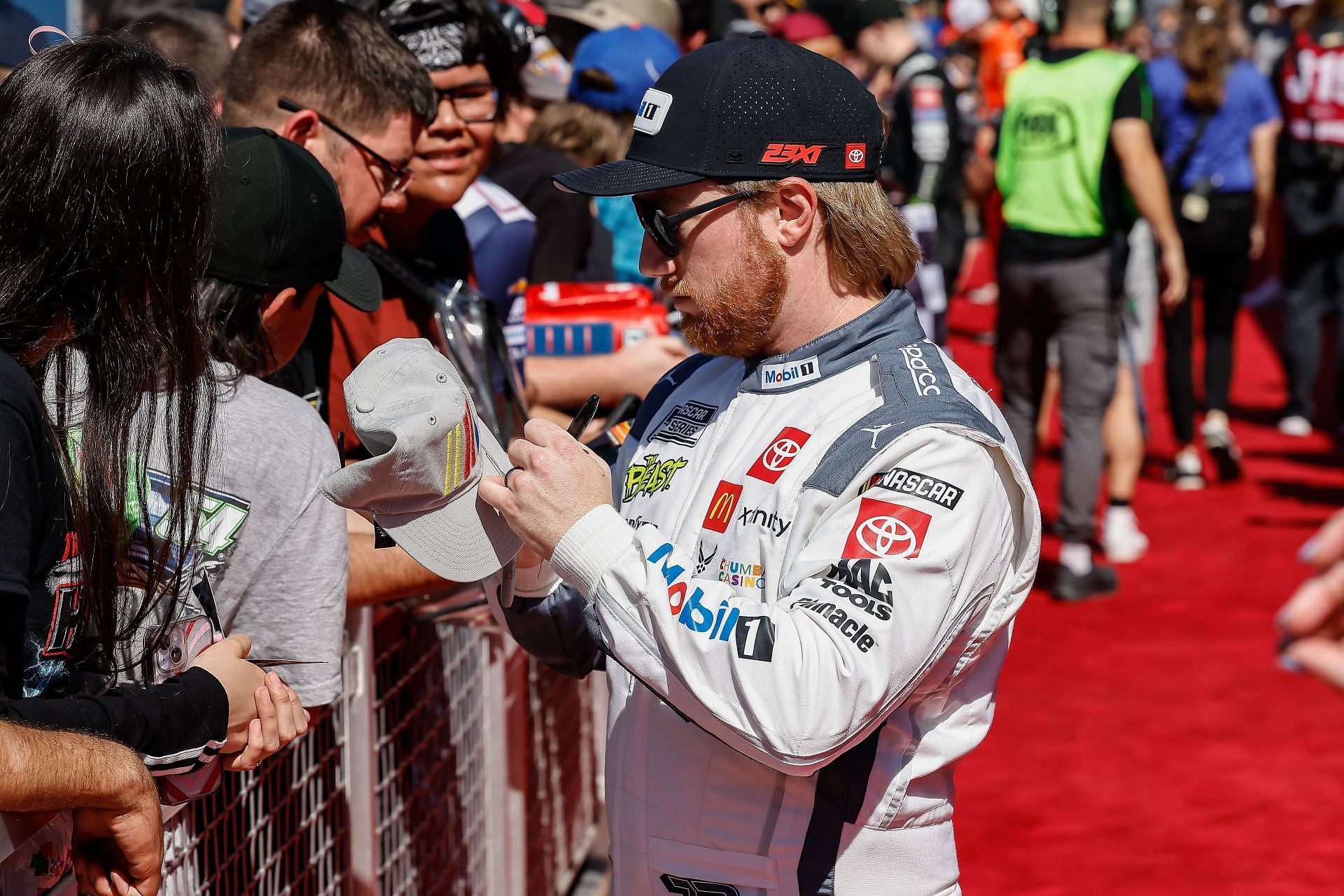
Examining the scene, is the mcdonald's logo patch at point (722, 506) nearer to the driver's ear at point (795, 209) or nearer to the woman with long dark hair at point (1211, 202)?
the driver's ear at point (795, 209)

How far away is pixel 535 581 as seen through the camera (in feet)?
7.12

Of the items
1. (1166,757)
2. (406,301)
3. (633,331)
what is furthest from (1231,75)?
(406,301)

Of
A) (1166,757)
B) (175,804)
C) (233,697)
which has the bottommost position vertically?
(1166,757)

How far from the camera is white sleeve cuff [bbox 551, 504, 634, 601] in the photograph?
70.0 inches

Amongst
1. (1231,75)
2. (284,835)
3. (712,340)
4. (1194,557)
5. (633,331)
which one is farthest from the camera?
(1231,75)

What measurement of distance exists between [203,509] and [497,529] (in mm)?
373

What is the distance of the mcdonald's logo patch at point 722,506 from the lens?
197 cm

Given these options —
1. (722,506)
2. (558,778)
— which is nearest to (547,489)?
(722,506)

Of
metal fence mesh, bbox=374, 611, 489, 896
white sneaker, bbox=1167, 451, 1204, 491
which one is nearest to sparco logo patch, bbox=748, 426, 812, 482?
metal fence mesh, bbox=374, 611, 489, 896

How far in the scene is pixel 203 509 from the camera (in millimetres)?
1833

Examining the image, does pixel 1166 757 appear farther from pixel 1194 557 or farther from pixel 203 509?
pixel 203 509

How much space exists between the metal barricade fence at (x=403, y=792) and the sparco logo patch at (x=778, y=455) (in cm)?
78

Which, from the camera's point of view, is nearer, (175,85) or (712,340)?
(175,85)

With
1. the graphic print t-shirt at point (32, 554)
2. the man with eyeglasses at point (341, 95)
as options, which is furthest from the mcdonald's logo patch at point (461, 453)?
the man with eyeglasses at point (341, 95)
